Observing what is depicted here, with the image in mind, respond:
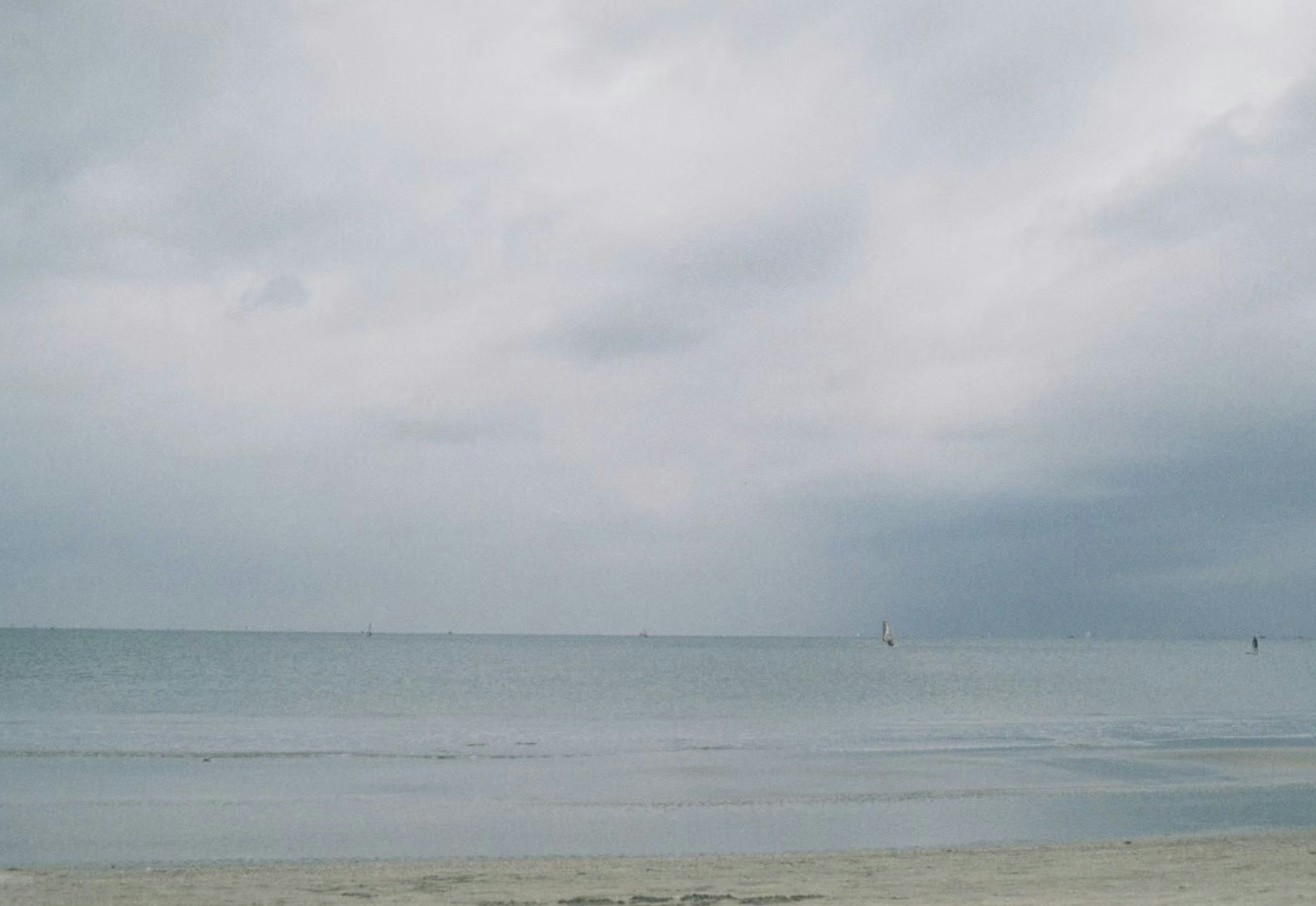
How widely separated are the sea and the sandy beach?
155cm

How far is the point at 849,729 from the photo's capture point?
51.2 metres

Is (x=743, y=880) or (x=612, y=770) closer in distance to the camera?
(x=743, y=880)

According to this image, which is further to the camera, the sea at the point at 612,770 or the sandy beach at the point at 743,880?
the sea at the point at 612,770

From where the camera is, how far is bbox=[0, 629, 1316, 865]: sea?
73.8ft

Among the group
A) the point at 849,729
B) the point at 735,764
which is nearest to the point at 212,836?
the point at 735,764

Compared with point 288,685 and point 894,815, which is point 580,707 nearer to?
point 288,685

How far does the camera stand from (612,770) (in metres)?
34.2

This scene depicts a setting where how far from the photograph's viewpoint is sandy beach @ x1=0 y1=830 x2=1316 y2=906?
51.0 feet

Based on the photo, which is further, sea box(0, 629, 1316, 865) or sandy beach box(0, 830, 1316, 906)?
sea box(0, 629, 1316, 865)

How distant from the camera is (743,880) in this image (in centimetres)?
1720

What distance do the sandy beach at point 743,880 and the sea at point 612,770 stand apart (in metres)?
1.55

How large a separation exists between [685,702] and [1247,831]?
50.2 meters

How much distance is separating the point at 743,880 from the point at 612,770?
17517 millimetres

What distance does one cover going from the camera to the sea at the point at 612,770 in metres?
22.5
